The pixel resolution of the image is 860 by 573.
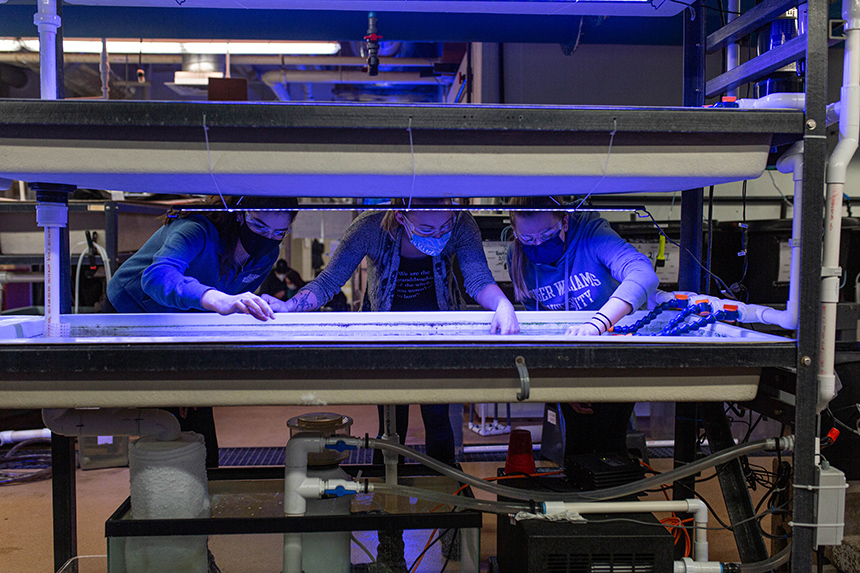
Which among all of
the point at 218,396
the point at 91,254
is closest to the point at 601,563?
the point at 218,396

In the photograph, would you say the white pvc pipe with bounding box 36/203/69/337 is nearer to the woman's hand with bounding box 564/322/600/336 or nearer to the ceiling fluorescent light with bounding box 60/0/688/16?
the ceiling fluorescent light with bounding box 60/0/688/16

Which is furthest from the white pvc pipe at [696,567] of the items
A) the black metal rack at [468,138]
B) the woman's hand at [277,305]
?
the woman's hand at [277,305]

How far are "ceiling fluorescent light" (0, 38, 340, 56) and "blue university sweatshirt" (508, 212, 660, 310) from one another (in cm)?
291

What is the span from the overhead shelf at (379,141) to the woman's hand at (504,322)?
479 millimetres

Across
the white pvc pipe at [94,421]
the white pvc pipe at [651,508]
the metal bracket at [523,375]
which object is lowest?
the white pvc pipe at [651,508]

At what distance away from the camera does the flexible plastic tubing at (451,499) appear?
1301mm

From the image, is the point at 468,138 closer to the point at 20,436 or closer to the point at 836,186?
the point at 836,186

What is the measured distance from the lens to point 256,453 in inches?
134

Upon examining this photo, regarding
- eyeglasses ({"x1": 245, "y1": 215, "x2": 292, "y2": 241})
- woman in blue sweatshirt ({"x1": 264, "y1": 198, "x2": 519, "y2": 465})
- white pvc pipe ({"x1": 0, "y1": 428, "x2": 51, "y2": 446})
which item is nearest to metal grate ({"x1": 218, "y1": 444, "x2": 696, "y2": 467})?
white pvc pipe ({"x1": 0, "y1": 428, "x2": 51, "y2": 446})

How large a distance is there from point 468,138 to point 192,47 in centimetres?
386

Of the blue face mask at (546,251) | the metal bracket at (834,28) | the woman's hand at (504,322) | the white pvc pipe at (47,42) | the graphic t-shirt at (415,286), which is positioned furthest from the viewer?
the graphic t-shirt at (415,286)

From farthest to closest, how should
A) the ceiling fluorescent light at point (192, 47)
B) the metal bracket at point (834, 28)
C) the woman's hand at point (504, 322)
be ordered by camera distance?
the ceiling fluorescent light at point (192, 47)
the woman's hand at point (504, 322)
the metal bracket at point (834, 28)

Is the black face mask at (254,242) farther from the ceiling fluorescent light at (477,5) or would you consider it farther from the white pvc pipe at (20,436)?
the white pvc pipe at (20,436)

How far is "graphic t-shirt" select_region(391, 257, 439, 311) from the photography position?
2135mm
